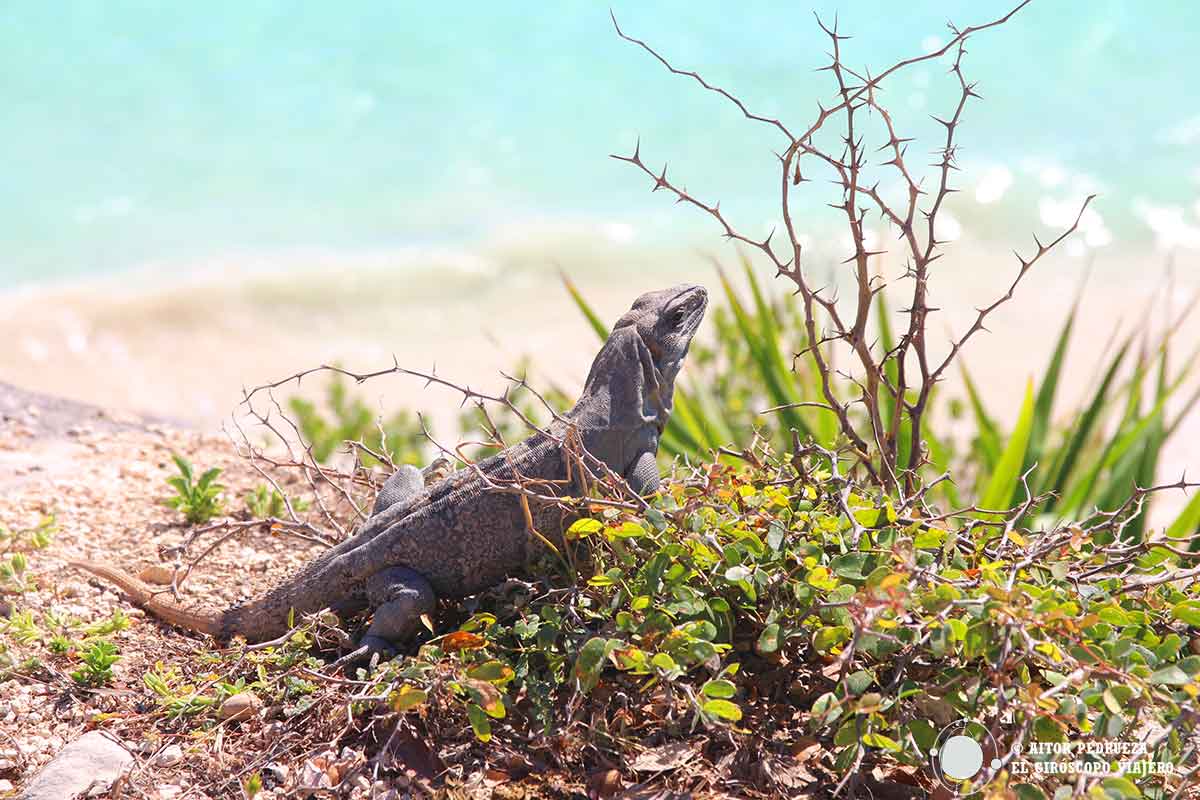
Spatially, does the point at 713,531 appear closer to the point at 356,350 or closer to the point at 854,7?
the point at 356,350

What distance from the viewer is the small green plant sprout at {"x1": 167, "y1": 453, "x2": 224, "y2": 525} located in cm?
420

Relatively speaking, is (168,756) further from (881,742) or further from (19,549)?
(881,742)

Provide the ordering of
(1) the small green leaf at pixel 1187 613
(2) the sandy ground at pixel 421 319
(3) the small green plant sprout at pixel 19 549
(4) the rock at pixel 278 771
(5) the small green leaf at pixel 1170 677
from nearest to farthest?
(5) the small green leaf at pixel 1170 677, (1) the small green leaf at pixel 1187 613, (4) the rock at pixel 278 771, (3) the small green plant sprout at pixel 19 549, (2) the sandy ground at pixel 421 319

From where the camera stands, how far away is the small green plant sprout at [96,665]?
3086 mm

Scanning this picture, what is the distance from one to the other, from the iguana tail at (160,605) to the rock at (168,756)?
0.60 meters

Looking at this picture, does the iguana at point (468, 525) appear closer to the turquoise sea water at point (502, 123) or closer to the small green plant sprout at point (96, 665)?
the small green plant sprout at point (96, 665)

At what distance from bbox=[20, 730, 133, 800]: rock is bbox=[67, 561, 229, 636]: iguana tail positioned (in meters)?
0.57

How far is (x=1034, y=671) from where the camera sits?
2.71 m

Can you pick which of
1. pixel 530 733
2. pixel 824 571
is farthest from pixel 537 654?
pixel 824 571

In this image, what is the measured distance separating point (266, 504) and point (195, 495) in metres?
0.28

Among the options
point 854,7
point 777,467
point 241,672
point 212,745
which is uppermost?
point 854,7

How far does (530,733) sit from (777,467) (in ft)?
3.59

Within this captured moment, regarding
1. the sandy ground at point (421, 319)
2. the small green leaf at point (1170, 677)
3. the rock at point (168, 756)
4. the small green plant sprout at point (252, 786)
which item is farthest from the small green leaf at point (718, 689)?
the sandy ground at point (421, 319)

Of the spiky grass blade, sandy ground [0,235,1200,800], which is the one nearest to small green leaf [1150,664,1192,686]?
the spiky grass blade
